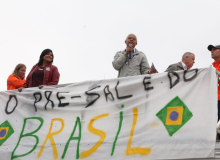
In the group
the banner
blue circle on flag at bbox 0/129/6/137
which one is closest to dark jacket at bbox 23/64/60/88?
the banner

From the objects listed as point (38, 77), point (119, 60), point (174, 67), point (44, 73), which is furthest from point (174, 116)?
point (38, 77)

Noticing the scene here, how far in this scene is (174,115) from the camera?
4.91 metres

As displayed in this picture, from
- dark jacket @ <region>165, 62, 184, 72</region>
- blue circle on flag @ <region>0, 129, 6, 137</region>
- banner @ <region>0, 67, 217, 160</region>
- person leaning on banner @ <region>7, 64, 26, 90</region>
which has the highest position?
dark jacket @ <region>165, 62, 184, 72</region>

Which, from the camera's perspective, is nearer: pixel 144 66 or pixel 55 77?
pixel 144 66

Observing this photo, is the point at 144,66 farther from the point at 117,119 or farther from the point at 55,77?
the point at 55,77

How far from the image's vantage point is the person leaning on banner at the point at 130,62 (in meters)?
6.09

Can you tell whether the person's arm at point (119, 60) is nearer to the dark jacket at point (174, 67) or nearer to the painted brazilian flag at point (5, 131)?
the dark jacket at point (174, 67)

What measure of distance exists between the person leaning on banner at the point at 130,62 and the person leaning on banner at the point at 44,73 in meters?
1.11

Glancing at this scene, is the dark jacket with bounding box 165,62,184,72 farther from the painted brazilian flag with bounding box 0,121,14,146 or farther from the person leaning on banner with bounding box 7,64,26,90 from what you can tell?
the person leaning on banner with bounding box 7,64,26,90

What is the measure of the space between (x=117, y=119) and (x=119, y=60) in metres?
1.14

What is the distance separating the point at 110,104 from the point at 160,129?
0.90 metres

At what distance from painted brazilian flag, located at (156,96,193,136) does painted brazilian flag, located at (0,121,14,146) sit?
262cm

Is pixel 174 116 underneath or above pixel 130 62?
underneath

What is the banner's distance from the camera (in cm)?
477
